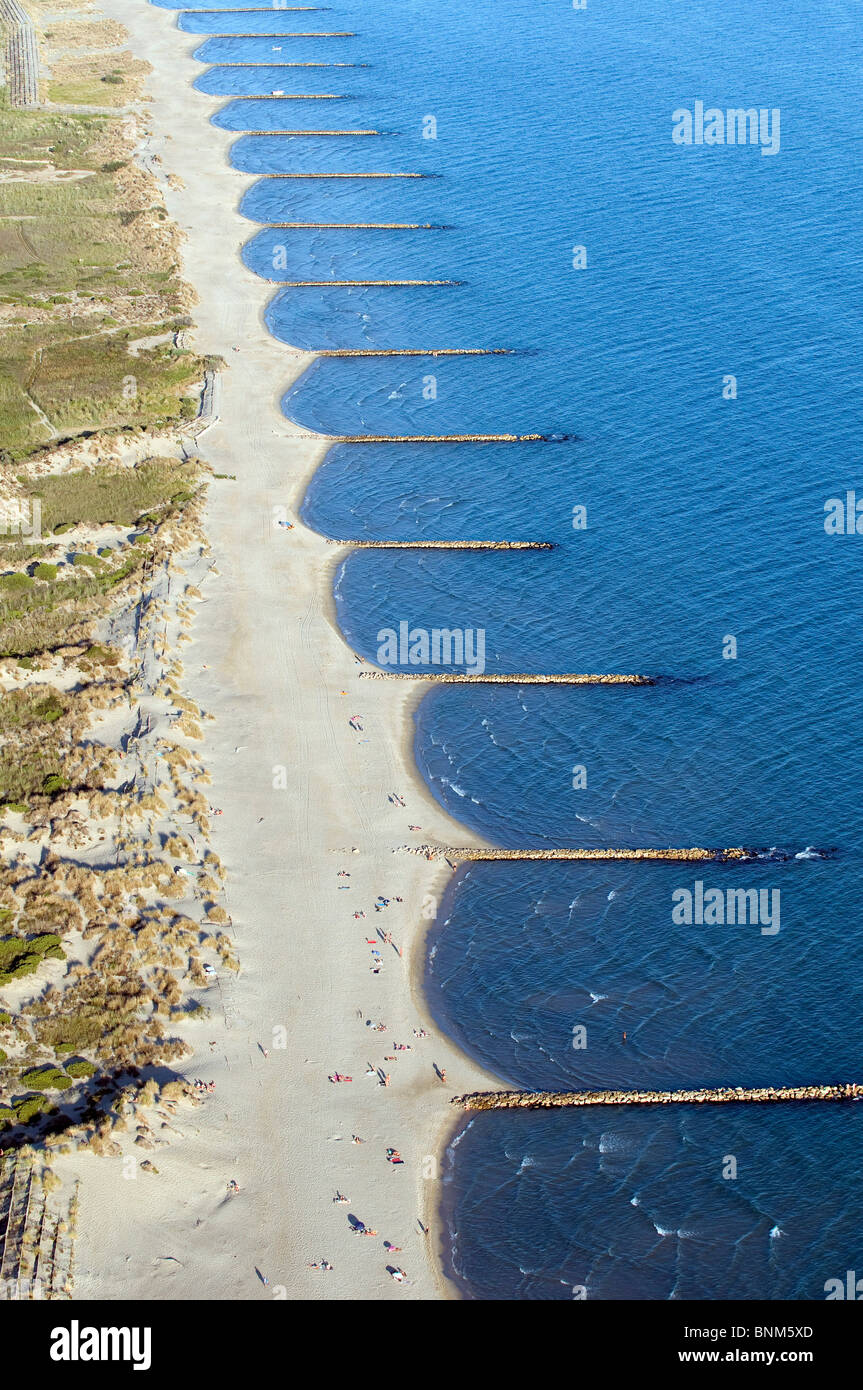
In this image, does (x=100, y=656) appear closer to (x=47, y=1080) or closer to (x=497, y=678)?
(x=497, y=678)

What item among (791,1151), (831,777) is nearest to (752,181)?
(831,777)

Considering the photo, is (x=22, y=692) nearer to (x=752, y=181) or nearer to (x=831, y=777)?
(x=831, y=777)

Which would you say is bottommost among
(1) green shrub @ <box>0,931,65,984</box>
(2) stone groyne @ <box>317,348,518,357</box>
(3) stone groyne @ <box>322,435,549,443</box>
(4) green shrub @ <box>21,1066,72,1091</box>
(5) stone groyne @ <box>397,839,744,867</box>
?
(4) green shrub @ <box>21,1066,72,1091</box>

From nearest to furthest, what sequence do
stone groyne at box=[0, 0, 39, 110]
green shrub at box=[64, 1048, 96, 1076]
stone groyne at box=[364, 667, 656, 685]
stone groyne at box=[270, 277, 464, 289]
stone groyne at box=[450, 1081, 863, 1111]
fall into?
green shrub at box=[64, 1048, 96, 1076] → stone groyne at box=[450, 1081, 863, 1111] → stone groyne at box=[364, 667, 656, 685] → stone groyne at box=[270, 277, 464, 289] → stone groyne at box=[0, 0, 39, 110]

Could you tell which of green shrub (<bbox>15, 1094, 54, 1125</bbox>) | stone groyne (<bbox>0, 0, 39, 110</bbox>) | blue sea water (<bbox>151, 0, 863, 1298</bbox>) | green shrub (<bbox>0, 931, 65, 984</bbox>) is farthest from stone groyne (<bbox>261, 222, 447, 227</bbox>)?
green shrub (<bbox>15, 1094, 54, 1125</bbox>)

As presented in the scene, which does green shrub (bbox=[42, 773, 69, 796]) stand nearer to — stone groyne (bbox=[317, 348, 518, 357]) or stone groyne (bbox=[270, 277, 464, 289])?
stone groyne (bbox=[317, 348, 518, 357])

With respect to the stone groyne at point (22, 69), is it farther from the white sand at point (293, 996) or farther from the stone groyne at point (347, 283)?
the white sand at point (293, 996)
